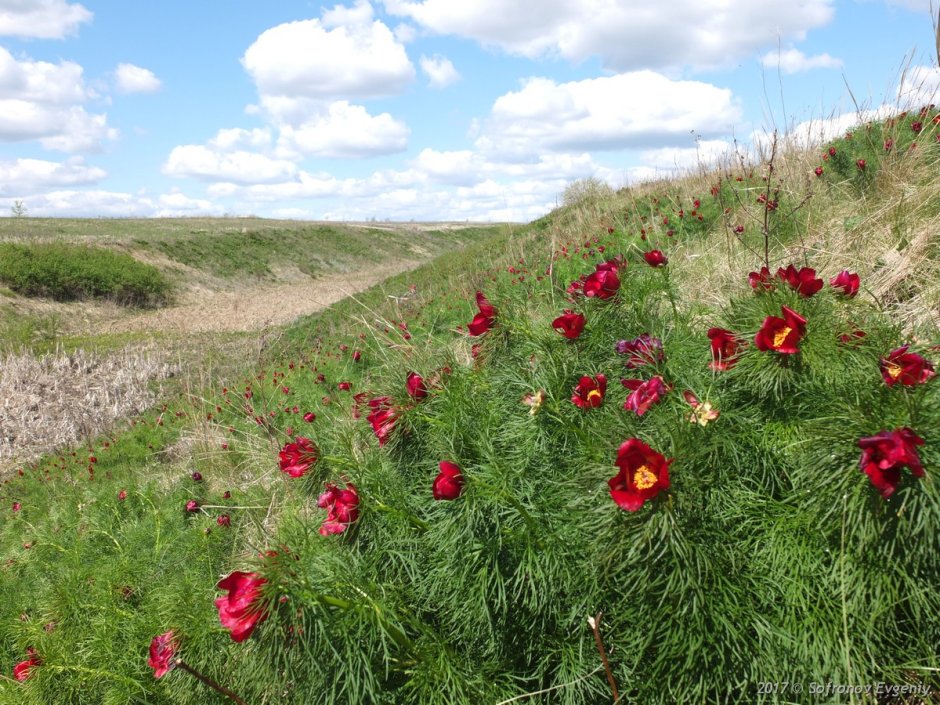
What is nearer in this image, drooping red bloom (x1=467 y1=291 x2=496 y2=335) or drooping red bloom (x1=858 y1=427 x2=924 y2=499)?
drooping red bloom (x1=858 y1=427 x2=924 y2=499)

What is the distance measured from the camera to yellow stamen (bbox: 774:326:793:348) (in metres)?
1.90

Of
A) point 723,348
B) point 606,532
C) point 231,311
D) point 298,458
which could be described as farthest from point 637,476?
point 231,311

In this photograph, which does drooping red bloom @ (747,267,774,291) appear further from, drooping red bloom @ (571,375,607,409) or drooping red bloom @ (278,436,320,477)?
drooping red bloom @ (278,436,320,477)

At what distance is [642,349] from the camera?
89.0 inches

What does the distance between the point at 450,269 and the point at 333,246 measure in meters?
26.1

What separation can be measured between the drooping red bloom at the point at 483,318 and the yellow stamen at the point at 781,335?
1.02 m

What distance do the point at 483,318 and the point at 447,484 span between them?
0.77 m

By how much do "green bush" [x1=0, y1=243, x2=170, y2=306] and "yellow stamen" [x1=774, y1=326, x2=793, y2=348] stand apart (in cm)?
2385

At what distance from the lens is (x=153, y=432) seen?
8352 mm

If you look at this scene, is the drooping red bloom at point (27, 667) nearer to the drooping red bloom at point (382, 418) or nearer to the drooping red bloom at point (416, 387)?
the drooping red bloom at point (382, 418)

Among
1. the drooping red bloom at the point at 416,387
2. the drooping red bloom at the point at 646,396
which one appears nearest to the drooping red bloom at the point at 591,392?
the drooping red bloom at the point at 646,396

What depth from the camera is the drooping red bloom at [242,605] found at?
1.75m

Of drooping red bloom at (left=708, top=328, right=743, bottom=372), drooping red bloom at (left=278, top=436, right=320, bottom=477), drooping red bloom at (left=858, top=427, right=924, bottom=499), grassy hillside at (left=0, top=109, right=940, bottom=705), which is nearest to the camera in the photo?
drooping red bloom at (left=858, top=427, right=924, bottom=499)

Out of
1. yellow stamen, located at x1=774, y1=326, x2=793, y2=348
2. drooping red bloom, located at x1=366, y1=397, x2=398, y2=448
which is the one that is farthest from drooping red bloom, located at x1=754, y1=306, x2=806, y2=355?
drooping red bloom, located at x1=366, y1=397, x2=398, y2=448
